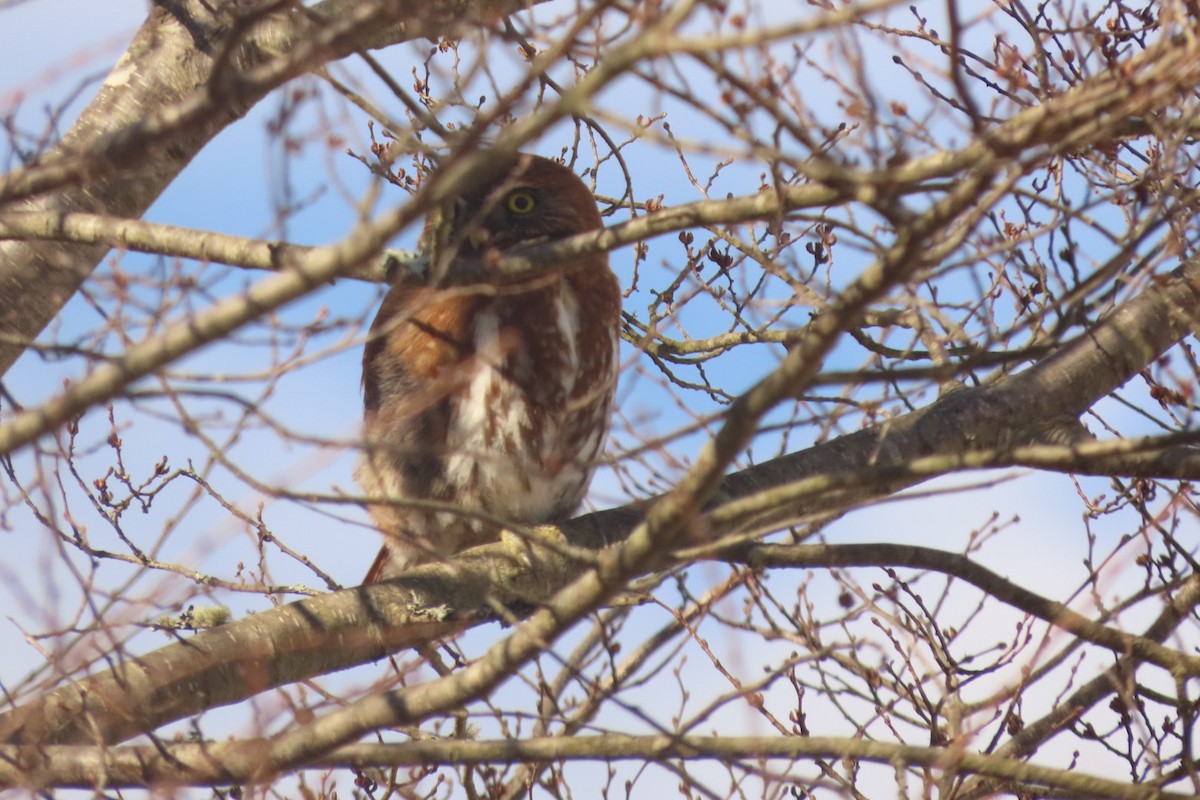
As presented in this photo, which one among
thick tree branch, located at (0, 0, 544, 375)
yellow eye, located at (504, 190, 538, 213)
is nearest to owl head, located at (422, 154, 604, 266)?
yellow eye, located at (504, 190, 538, 213)

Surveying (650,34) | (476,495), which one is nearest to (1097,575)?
(476,495)

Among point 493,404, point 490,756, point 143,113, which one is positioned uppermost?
point 143,113

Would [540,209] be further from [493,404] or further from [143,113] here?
[143,113]

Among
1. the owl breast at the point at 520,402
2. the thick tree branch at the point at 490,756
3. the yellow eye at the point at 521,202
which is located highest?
the yellow eye at the point at 521,202

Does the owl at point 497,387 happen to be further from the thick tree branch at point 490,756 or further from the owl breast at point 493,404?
the thick tree branch at point 490,756

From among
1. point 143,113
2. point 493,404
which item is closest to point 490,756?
point 493,404

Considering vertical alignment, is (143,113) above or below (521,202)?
above

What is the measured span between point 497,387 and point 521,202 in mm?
925

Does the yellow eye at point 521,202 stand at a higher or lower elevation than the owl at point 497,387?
higher

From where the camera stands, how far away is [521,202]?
213 inches

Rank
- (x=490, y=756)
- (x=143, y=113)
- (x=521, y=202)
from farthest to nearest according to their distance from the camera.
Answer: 1. (x=521, y=202)
2. (x=143, y=113)
3. (x=490, y=756)

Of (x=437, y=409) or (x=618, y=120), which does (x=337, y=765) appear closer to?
(x=618, y=120)

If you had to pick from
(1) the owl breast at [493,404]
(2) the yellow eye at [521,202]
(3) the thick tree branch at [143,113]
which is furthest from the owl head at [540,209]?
(3) the thick tree branch at [143,113]

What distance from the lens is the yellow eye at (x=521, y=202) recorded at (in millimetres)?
5375
